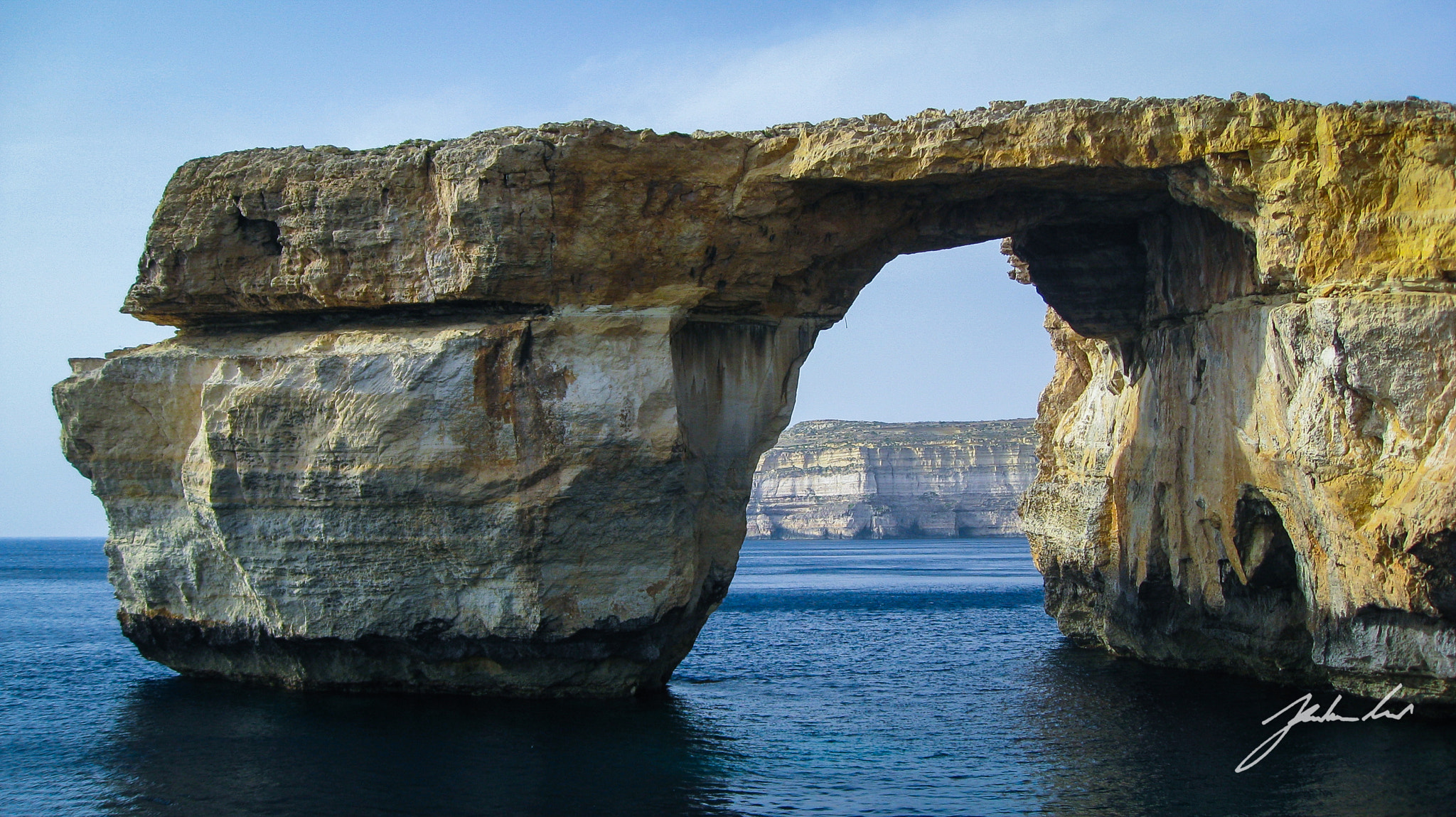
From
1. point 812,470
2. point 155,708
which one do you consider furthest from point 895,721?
point 812,470

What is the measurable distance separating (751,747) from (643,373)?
17.1 ft

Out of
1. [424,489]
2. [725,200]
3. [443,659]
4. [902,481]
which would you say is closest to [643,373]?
[725,200]

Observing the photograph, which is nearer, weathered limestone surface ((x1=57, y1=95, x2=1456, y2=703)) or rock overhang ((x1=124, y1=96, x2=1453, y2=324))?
weathered limestone surface ((x1=57, y1=95, x2=1456, y2=703))

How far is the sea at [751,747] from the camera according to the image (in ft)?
40.7

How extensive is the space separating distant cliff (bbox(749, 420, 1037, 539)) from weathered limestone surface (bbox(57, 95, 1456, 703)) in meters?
68.7

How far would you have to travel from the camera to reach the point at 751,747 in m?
14.9

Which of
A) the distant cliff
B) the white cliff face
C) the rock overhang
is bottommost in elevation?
the distant cliff

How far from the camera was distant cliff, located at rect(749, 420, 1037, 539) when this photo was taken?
87562 millimetres

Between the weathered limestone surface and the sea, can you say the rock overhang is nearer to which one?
the weathered limestone surface

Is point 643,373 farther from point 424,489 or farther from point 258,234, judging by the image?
point 258,234

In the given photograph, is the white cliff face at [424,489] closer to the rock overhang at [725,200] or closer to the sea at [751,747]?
the rock overhang at [725,200]
